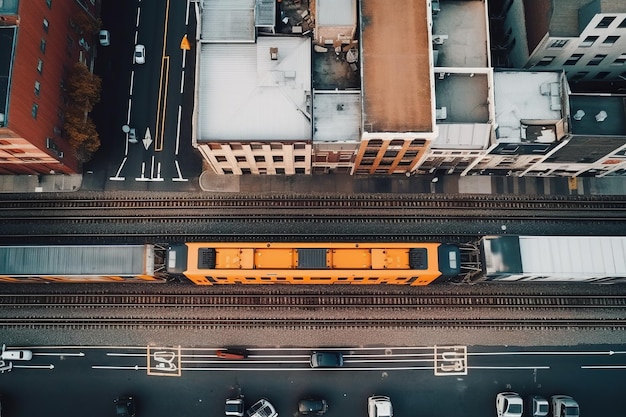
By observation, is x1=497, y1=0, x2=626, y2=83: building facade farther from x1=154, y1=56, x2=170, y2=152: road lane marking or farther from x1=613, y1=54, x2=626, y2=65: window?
x1=154, y1=56, x2=170, y2=152: road lane marking

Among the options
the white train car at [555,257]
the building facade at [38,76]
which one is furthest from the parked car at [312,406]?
the building facade at [38,76]

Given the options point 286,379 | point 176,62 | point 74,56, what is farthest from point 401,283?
point 74,56

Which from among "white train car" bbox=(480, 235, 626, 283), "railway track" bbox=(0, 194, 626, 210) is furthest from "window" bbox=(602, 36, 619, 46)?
"white train car" bbox=(480, 235, 626, 283)

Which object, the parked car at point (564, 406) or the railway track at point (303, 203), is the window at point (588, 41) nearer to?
the railway track at point (303, 203)

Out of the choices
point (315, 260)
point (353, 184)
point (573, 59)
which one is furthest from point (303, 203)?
point (573, 59)

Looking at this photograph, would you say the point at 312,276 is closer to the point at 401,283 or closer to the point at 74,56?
the point at 401,283

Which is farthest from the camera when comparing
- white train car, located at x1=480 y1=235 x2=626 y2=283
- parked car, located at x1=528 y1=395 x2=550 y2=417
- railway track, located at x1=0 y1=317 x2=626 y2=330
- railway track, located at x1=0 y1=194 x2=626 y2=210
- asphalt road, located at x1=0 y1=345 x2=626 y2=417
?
railway track, located at x1=0 y1=194 x2=626 y2=210

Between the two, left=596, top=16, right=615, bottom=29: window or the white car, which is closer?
left=596, top=16, right=615, bottom=29: window

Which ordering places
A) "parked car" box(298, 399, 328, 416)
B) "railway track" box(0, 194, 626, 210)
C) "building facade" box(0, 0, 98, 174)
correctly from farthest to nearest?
"railway track" box(0, 194, 626, 210) → "parked car" box(298, 399, 328, 416) → "building facade" box(0, 0, 98, 174)
